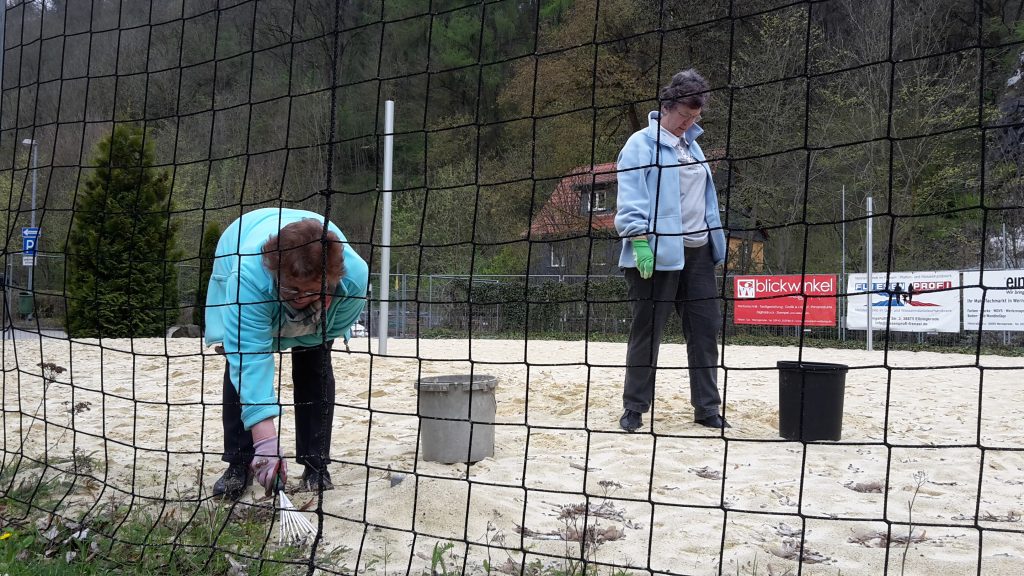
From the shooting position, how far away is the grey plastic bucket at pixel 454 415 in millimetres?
2709

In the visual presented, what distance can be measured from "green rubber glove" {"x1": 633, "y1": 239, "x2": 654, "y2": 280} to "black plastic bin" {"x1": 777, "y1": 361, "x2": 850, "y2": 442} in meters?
0.65

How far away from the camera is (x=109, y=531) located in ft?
6.84

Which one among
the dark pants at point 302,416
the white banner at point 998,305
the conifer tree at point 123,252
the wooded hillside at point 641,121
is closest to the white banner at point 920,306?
the white banner at point 998,305

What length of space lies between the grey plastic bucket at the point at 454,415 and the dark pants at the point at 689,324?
0.71 metres

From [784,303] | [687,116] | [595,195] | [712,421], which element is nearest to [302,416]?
[595,195]

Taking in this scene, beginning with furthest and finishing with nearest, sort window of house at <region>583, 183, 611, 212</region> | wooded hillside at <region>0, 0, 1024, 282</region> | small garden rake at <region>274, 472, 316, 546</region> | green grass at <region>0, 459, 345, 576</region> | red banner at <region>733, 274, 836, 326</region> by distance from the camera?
red banner at <region>733, 274, 836, 326</region>, wooded hillside at <region>0, 0, 1024, 282</region>, window of house at <region>583, 183, 611, 212</region>, small garden rake at <region>274, 472, 316, 546</region>, green grass at <region>0, 459, 345, 576</region>

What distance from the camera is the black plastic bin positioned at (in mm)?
3057

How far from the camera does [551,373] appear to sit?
5.42 metres

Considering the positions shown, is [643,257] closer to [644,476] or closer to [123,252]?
[644,476]

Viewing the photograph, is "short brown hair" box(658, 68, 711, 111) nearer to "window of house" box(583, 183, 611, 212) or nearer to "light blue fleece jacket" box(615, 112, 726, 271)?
"light blue fleece jacket" box(615, 112, 726, 271)

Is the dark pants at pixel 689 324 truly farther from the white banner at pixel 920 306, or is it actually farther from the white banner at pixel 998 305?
the white banner at pixel 998 305

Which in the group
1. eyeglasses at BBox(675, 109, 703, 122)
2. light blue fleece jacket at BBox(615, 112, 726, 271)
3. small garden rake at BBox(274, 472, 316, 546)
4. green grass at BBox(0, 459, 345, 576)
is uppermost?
eyeglasses at BBox(675, 109, 703, 122)

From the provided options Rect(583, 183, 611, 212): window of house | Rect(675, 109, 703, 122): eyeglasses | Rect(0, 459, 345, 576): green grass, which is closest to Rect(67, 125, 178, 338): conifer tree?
Rect(583, 183, 611, 212): window of house

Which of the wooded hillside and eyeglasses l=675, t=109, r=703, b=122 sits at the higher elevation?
the wooded hillside
